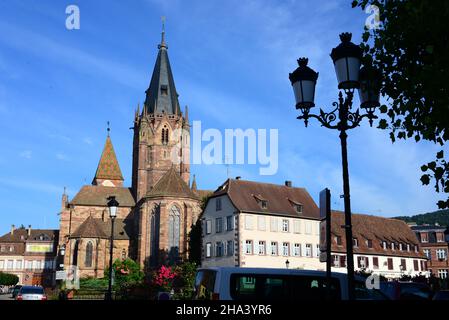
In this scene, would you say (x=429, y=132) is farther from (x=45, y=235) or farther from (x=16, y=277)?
(x=45, y=235)

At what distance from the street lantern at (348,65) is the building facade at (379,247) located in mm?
47171

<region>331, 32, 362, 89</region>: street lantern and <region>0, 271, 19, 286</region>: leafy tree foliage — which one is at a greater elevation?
<region>331, 32, 362, 89</region>: street lantern

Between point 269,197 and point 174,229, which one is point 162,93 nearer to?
point 174,229

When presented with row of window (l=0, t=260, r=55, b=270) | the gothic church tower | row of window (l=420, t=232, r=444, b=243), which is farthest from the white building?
row of window (l=0, t=260, r=55, b=270)

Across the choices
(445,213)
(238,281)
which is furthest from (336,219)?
(445,213)

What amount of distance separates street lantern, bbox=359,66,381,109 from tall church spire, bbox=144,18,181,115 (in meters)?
78.1

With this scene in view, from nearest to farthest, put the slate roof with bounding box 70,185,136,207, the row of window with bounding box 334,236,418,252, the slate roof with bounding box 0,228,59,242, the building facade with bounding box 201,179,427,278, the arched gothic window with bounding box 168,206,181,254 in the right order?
the building facade with bounding box 201,179,427,278
the row of window with bounding box 334,236,418,252
the arched gothic window with bounding box 168,206,181,254
the slate roof with bounding box 70,185,136,207
the slate roof with bounding box 0,228,59,242

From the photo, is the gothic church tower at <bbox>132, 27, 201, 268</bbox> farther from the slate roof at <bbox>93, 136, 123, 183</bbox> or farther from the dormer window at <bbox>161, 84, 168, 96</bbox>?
the slate roof at <bbox>93, 136, 123, 183</bbox>

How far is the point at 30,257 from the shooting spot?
103 metres

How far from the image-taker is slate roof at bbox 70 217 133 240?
238 feet

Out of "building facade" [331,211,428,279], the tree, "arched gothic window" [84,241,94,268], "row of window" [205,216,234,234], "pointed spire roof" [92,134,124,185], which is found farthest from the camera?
"pointed spire roof" [92,134,124,185]

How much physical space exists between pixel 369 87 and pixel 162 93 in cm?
8043

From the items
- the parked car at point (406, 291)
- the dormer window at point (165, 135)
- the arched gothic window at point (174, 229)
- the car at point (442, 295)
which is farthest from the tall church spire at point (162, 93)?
the car at point (442, 295)

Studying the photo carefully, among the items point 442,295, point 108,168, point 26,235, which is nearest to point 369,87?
point 442,295
